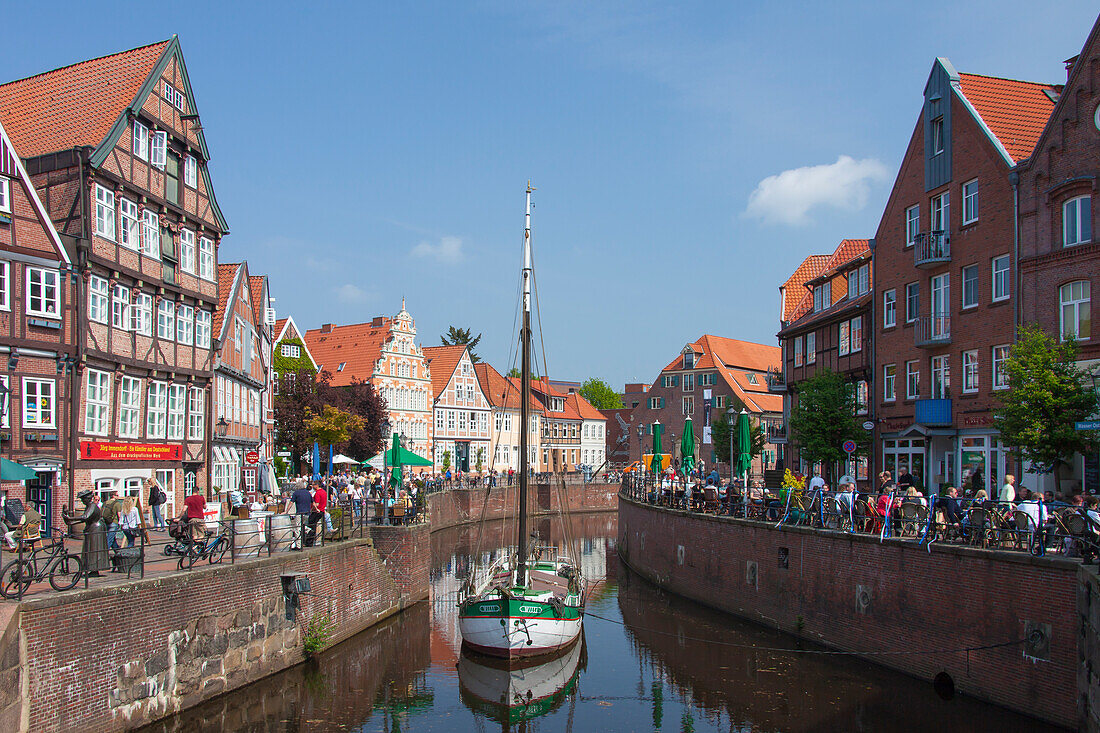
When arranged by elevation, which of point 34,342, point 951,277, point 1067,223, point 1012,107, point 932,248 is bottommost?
point 34,342

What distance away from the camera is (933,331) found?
3019 cm

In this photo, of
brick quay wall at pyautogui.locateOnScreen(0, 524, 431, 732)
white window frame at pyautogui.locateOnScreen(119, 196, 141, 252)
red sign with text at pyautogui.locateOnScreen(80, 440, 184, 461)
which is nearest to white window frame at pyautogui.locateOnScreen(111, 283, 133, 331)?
white window frame at pyautogui.locateOnScreen(119, 196, 141, 252)

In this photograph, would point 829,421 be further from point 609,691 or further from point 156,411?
point 156,411

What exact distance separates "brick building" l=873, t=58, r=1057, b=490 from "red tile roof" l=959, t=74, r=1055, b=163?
5 cm

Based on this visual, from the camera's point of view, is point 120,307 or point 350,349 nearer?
point 120,307

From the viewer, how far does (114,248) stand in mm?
25938

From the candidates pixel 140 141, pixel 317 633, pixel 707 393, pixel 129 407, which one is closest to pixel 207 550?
pixel 317 633

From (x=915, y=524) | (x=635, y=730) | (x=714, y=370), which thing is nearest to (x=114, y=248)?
(x=635, y=730)

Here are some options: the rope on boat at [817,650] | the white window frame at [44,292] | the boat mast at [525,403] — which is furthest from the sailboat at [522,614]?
the white window frame at [44,292]

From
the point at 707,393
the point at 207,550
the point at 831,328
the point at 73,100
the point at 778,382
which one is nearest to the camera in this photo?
the point at 207,550

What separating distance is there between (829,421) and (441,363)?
1934 inches

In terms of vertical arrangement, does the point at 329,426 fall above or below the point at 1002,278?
below

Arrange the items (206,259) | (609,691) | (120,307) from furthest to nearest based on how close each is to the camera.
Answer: (206,259), (120,307), (609,691)

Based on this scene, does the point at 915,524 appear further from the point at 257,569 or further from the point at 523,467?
the point at 257,569
